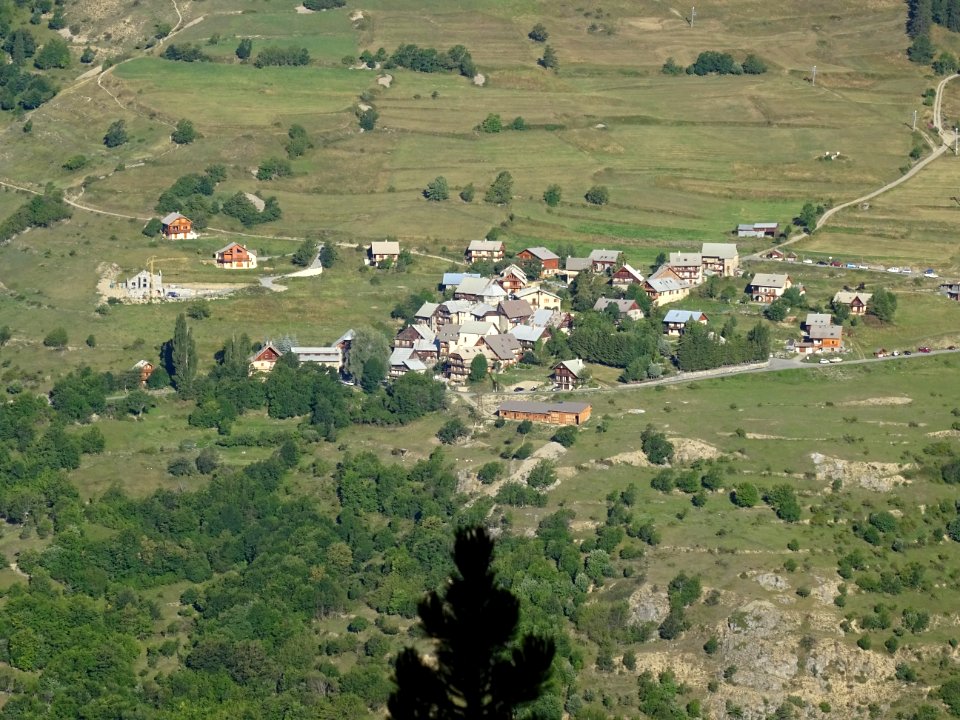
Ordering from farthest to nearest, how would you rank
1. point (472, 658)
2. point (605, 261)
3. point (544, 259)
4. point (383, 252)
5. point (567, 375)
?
point (383, 252) → point (544, 259) → point (605, 261) → point (567, 375) → point (472, 658)

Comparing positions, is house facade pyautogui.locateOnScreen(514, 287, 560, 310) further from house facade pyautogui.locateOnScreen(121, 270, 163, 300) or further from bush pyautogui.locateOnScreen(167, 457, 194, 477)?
bush pyautogui.locateOnScreen(167, 457, 194, 477)

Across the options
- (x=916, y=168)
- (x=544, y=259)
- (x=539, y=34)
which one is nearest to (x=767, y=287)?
(x=544, y=259)

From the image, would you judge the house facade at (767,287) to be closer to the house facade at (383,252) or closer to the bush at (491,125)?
the house facade at (383,252)

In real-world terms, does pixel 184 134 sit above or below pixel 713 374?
above

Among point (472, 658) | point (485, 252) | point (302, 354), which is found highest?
point (472, 658)

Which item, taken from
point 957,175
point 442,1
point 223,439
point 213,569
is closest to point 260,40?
point 442,1

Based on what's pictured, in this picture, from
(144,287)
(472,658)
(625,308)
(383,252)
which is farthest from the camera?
(383,252)

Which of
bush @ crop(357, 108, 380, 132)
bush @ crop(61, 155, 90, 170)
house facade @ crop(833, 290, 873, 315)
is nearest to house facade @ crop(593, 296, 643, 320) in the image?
house facade @ crop(833, 290, 873, 315)

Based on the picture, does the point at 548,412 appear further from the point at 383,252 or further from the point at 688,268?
the point at 383,252
